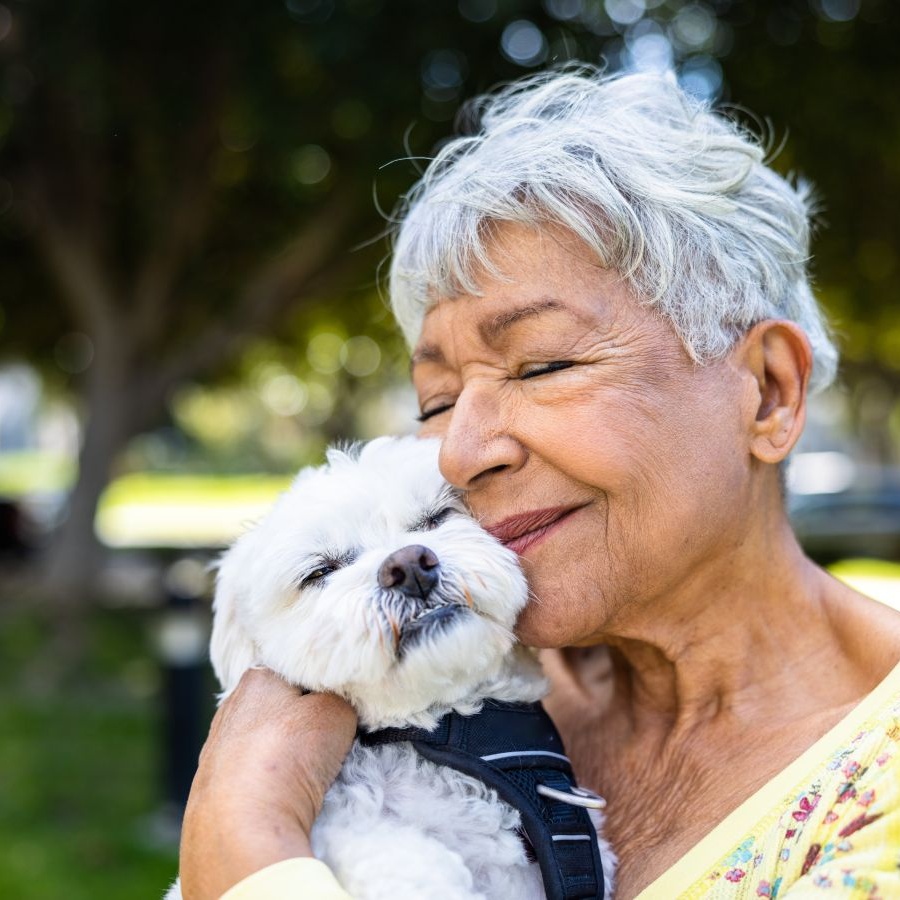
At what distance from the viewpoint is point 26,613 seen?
1283 centimetres

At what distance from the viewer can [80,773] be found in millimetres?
7586

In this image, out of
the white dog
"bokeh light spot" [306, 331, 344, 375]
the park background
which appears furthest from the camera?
"bokeh light spot" [306, 331, 344, 375]

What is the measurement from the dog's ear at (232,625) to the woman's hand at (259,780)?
15 centimetres

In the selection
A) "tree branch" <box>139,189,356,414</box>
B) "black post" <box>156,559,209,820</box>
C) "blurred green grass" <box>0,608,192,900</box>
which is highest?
"tree branch" <box>139,189,356,414</box>

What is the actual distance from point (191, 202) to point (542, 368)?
951cm

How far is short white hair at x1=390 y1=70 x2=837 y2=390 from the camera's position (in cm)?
196

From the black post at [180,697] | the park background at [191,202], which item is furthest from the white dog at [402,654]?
the black post at [180,697]

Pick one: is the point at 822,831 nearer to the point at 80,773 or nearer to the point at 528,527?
the point at 528,527

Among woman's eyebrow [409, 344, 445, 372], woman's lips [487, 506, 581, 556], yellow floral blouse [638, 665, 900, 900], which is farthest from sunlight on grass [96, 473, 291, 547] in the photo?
yellow floral blouse [638, 665, 900, 900]

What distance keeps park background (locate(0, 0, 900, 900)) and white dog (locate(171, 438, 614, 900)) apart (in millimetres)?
2602

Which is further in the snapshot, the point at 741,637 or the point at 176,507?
the point at 176,507

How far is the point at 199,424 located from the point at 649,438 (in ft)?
177

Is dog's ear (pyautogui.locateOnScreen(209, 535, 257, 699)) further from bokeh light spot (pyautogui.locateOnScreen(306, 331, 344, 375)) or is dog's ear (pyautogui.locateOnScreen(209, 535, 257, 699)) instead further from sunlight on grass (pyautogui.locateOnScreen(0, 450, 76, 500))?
sunlight on grass (pyautogui.locateOnScreen(0, 450, 76, 500))

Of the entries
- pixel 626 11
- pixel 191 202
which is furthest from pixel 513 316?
pixel 191 202
